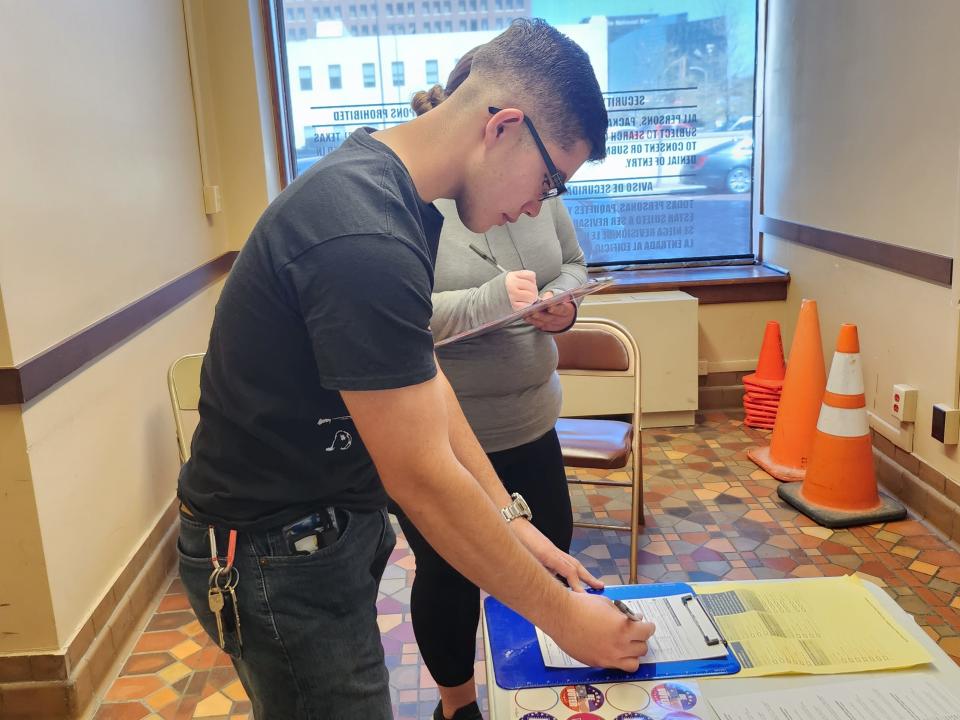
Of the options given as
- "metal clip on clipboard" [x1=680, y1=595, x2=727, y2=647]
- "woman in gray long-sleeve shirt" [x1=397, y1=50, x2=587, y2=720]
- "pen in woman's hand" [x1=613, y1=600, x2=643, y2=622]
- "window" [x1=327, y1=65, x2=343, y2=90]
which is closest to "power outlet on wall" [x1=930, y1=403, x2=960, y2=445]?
"woman in gray long-sleeve shirt" [x1=397, y1=50, x2=587, y2=720]

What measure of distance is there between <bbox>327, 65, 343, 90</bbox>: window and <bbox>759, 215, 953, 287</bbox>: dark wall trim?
2.30m

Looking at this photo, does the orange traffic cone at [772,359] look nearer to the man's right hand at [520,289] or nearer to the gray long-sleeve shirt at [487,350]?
the gray long-sleeve shirt at [487,350]

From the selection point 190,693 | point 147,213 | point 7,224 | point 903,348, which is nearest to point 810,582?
point 190,693

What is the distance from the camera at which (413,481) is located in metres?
0.93

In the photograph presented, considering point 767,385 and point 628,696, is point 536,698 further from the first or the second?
point 767,385

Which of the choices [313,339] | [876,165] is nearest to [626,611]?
[313,339]

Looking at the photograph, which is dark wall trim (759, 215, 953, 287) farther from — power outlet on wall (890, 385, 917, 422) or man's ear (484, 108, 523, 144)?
man's ear (484, 108, 523, 144)

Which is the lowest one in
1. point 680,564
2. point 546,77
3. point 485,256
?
point 680,564

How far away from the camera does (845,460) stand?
2.98m

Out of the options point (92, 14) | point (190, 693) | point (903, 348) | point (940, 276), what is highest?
point (92, 14)

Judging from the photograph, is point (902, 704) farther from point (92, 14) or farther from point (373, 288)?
point (92, 14)

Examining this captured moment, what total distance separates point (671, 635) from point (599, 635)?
0.15m

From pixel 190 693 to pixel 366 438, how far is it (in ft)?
5.29

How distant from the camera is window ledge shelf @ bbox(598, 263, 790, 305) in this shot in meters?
4.09
